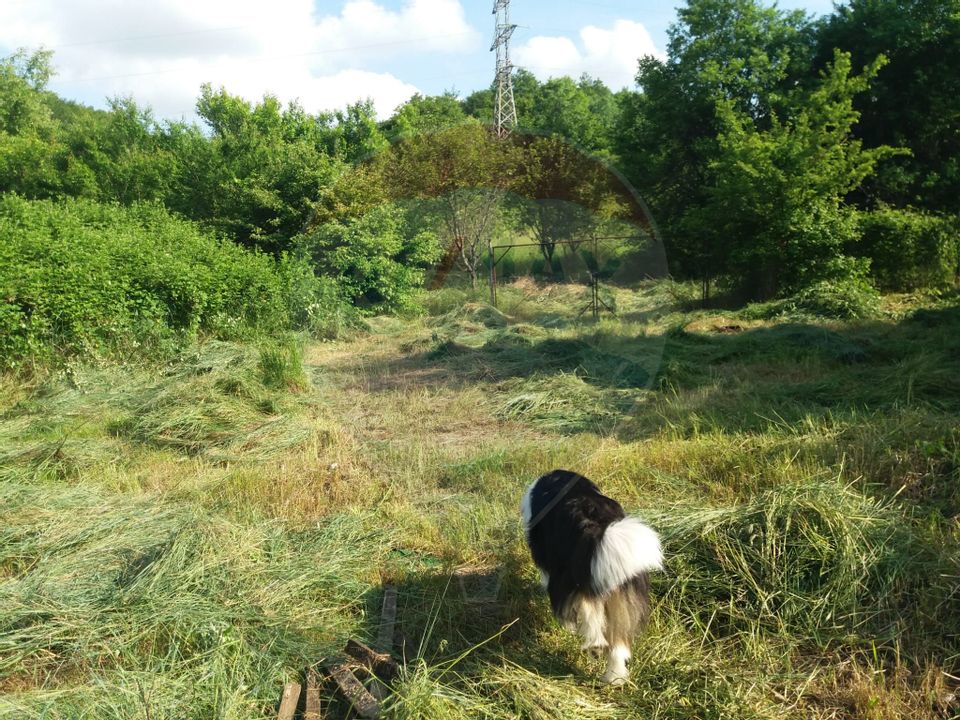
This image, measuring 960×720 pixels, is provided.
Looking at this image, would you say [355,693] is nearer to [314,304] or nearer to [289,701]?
[289,701]

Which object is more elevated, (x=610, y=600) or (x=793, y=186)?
(x=793, y=186)

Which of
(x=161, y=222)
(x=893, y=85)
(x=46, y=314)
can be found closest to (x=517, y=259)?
(x=161, y=222)

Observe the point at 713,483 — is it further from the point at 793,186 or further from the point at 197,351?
the point at 793,186

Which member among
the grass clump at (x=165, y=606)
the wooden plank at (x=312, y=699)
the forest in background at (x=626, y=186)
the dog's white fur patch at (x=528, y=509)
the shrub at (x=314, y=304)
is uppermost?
the forest in background at (x=626, y=186)

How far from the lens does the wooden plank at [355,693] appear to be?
2.86 metres

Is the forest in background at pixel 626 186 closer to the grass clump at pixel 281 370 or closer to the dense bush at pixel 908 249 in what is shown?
the dense bush at pixel 908 249

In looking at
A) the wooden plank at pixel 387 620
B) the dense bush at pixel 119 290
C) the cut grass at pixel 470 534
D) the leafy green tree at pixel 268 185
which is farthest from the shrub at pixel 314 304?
the wooden plank at pixel 387 620

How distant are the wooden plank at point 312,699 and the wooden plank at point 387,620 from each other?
14.3 inches

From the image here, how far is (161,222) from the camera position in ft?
49.3

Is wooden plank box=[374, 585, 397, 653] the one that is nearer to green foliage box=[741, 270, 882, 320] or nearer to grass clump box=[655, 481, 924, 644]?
grass clump box=[655, 481, 924, 644]

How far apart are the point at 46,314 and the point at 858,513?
916cm

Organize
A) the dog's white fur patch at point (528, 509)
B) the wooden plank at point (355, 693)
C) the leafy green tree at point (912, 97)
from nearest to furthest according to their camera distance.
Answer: the wooden plank at point (355, 693) → the dog's white fur patch at point (528, 509) → the leafy green tree at point (912, 97)

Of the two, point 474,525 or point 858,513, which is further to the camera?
point 474,525

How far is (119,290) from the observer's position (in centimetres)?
923
